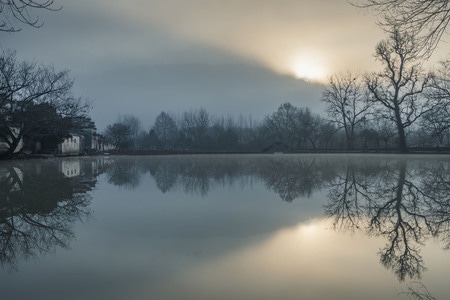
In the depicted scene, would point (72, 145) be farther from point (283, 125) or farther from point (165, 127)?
point (165, 127)

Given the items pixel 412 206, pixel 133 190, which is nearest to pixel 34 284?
pixel 412 206

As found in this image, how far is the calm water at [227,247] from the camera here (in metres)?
3.44

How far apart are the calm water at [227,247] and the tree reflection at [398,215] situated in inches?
0.8

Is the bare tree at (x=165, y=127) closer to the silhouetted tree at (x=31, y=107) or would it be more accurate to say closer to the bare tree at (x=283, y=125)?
the bare tree at (x=283, y=125)

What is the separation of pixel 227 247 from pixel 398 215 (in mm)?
3546

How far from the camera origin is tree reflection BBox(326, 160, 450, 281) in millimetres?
4383

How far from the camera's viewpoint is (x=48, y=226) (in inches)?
239

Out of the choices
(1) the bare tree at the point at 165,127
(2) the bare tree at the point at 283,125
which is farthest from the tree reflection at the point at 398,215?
(1) the bare tree at the point at 165,127

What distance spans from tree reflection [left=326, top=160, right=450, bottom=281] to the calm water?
2 centimetres

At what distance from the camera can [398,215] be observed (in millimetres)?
6691

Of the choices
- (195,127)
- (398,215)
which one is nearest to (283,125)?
(195,127)

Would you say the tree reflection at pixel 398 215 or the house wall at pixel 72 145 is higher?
the house wall at pixel 72 145

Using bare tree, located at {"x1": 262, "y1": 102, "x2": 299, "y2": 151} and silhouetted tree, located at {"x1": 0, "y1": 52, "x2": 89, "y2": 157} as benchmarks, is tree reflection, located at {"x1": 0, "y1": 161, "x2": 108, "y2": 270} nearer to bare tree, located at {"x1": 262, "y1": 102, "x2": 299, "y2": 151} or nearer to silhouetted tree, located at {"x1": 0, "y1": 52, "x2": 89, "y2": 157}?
silhouetted tree, located at {"x1": 0, "y1": 52, "x2": 89, "y2": 157}

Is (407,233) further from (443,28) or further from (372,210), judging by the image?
(443,28)
